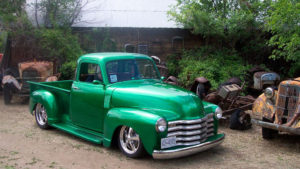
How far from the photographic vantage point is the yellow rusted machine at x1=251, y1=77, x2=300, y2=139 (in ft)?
19.4

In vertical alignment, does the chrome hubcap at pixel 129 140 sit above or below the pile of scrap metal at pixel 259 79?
below

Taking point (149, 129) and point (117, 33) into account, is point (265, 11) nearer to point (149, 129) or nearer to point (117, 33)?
point (117, 33)

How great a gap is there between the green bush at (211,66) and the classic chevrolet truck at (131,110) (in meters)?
4.52

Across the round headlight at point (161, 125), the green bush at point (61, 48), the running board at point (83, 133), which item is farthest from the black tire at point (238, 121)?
the green bush at point (61, 48)

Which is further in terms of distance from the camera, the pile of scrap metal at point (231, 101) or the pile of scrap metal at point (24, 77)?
the pile of scrap metal at point (24, 77)

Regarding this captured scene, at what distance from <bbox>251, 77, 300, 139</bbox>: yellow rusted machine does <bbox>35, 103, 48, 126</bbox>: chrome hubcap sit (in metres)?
4.70

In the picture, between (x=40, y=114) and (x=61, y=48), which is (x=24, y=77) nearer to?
(x=61, y=48)

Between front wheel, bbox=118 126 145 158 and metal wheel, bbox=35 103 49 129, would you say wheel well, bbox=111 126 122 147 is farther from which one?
metal wheel, bbox=35 103 49 129

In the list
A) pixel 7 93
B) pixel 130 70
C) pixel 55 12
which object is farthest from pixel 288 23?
pixel 55 12

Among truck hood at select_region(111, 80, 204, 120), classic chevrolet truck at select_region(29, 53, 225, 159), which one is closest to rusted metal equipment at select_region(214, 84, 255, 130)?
classic chevrolet truck at select_region(29, 53, 225, 159)

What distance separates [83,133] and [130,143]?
129cm

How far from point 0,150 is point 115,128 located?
2261 millimetres

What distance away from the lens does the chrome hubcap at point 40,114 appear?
7500 millimetres

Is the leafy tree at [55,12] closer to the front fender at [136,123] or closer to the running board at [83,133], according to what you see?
the running board at [83,133]
